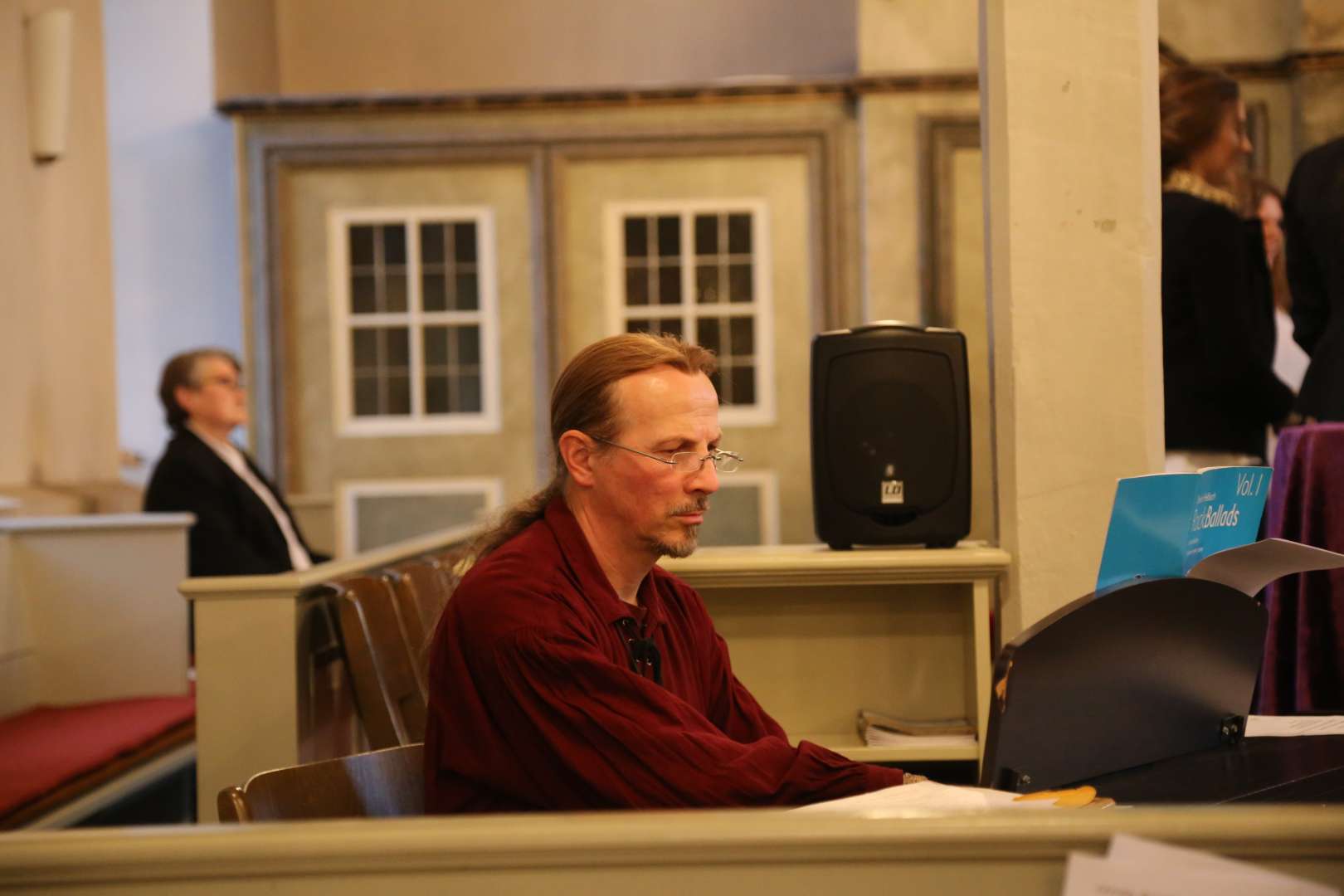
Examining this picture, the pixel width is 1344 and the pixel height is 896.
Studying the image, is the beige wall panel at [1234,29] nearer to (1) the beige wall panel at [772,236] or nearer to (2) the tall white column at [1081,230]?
(1) the beige wall panel at [772,236]

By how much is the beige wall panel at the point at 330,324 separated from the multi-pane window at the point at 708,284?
72cm

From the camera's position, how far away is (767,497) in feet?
29.5

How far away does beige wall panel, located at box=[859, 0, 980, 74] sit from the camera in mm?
8703

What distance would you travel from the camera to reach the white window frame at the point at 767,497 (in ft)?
29.4

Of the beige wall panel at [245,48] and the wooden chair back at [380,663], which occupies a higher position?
the beige wall panel at [245,48]

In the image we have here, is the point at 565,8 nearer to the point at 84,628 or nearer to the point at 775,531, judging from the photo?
the point at 775,531

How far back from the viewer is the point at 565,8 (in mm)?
10328

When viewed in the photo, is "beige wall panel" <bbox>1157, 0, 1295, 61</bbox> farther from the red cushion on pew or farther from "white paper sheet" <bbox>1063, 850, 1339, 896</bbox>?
"white paper sheet" <bbox>1063, 850, 1339, 896</bbox>

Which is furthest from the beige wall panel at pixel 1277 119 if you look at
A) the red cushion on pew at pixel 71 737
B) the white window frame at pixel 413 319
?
the red cushion on pew at pixel 71 737

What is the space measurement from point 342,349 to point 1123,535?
8205mm

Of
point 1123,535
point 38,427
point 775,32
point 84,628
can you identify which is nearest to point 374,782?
point 1123,535

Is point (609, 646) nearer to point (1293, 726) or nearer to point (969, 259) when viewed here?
point (1293, 726)

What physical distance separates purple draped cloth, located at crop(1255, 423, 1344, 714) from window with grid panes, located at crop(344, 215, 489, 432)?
23.5 ft

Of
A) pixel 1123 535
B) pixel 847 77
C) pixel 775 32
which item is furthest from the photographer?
pixel 775 32
